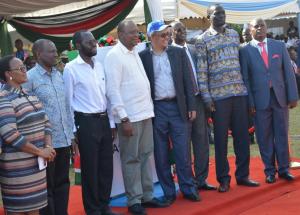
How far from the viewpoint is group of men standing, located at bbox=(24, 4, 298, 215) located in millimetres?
5094

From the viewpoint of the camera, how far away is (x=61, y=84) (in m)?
5.02

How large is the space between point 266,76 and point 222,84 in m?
0.68

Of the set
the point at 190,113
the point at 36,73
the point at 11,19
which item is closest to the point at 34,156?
the point at 36,73

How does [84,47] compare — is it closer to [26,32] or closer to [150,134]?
→ [150,134]

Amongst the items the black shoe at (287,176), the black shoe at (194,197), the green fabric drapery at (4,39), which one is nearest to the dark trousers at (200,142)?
the black shoe at (194,197)

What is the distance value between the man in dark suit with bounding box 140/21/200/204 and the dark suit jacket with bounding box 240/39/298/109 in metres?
1.02

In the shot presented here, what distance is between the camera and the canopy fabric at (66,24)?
9.02 metres

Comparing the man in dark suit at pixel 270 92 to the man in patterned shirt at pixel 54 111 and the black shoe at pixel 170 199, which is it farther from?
the man in patterned shirt at pixel 54 111

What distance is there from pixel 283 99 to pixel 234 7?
301 inches

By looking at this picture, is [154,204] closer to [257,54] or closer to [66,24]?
[257,54]

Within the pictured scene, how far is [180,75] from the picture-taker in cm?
588

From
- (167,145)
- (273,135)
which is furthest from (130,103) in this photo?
Answer: (273,135)

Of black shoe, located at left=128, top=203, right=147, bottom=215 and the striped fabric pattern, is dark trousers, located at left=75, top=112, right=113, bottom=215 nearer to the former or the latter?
black shoe, located at left=128, top=203, right=147, bottom=215

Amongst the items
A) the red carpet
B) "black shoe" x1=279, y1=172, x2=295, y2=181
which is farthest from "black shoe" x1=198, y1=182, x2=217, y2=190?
"black shoe" x1=279, y1=172, x2=295, y2=181
